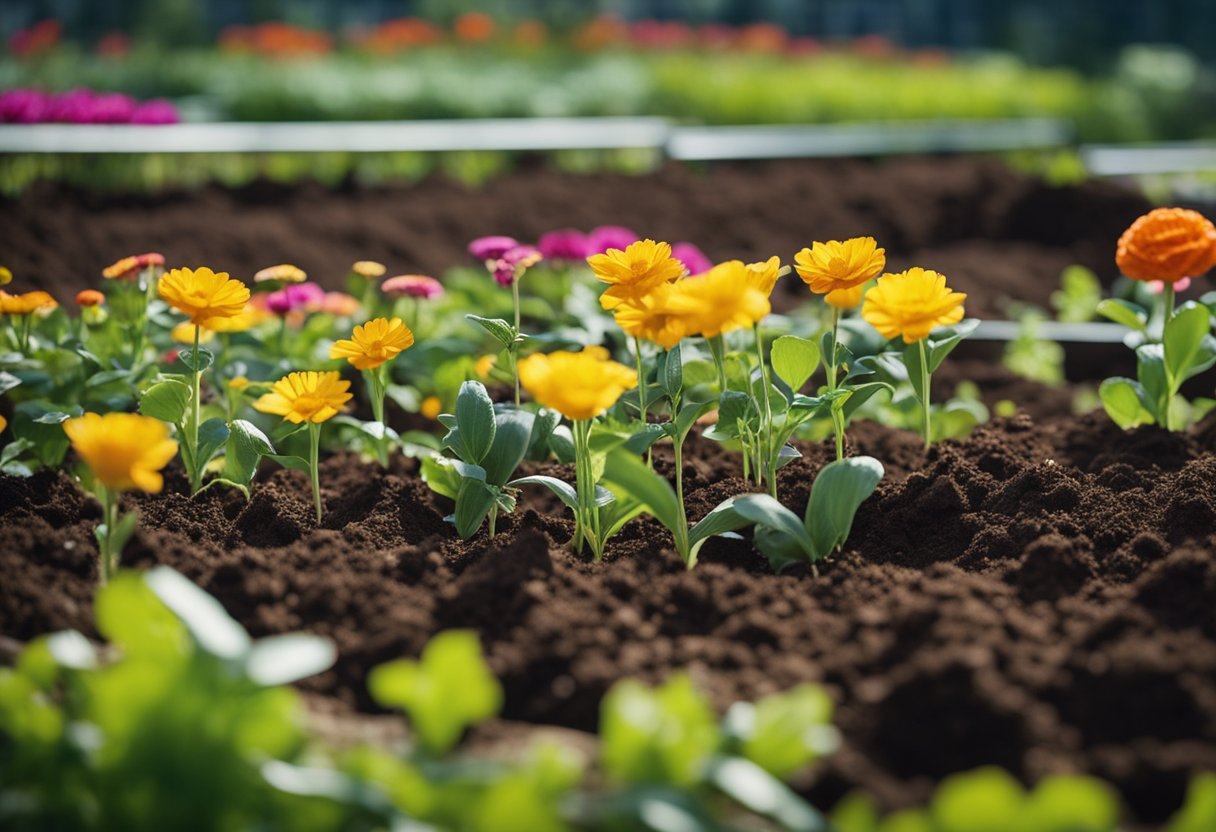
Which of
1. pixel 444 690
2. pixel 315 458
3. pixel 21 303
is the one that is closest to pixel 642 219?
pixel 21 303

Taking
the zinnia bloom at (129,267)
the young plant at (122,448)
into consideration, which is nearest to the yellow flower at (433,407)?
the zinnia bloom at (129,267)

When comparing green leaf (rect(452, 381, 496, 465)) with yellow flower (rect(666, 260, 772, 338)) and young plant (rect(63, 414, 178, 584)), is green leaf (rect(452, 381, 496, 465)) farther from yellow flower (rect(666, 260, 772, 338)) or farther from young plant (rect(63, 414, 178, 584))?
young plant (rect(63, 414, 178, 584))

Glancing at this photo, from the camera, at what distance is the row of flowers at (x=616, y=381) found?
6.38 feet

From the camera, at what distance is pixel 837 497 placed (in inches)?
83.5

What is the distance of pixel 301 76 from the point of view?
7926mm

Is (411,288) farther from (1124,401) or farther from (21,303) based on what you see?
(1124,401)

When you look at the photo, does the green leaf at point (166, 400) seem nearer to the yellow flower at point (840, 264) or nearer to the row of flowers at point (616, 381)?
the row of flowers at point (616, 381)

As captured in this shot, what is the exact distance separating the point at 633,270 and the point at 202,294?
27.2 inches

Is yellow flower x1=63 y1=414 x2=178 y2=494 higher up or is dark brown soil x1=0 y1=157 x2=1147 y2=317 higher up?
yellow flower x1=63 y1=414 x2=178 y2=494

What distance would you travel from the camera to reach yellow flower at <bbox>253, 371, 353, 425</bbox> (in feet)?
7.10

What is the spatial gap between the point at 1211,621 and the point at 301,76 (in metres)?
6.98

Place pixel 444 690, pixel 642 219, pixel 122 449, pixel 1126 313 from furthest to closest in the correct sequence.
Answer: pixel 642 219 → pixel 1126 313 → pixel 122 449 → pixel 444 690

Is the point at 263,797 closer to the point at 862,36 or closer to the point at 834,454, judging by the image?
the point at 834,454

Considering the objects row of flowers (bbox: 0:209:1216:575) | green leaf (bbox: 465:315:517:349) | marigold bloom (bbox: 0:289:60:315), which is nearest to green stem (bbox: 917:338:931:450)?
row of flowers (bbox: 0:209:1216:575)
